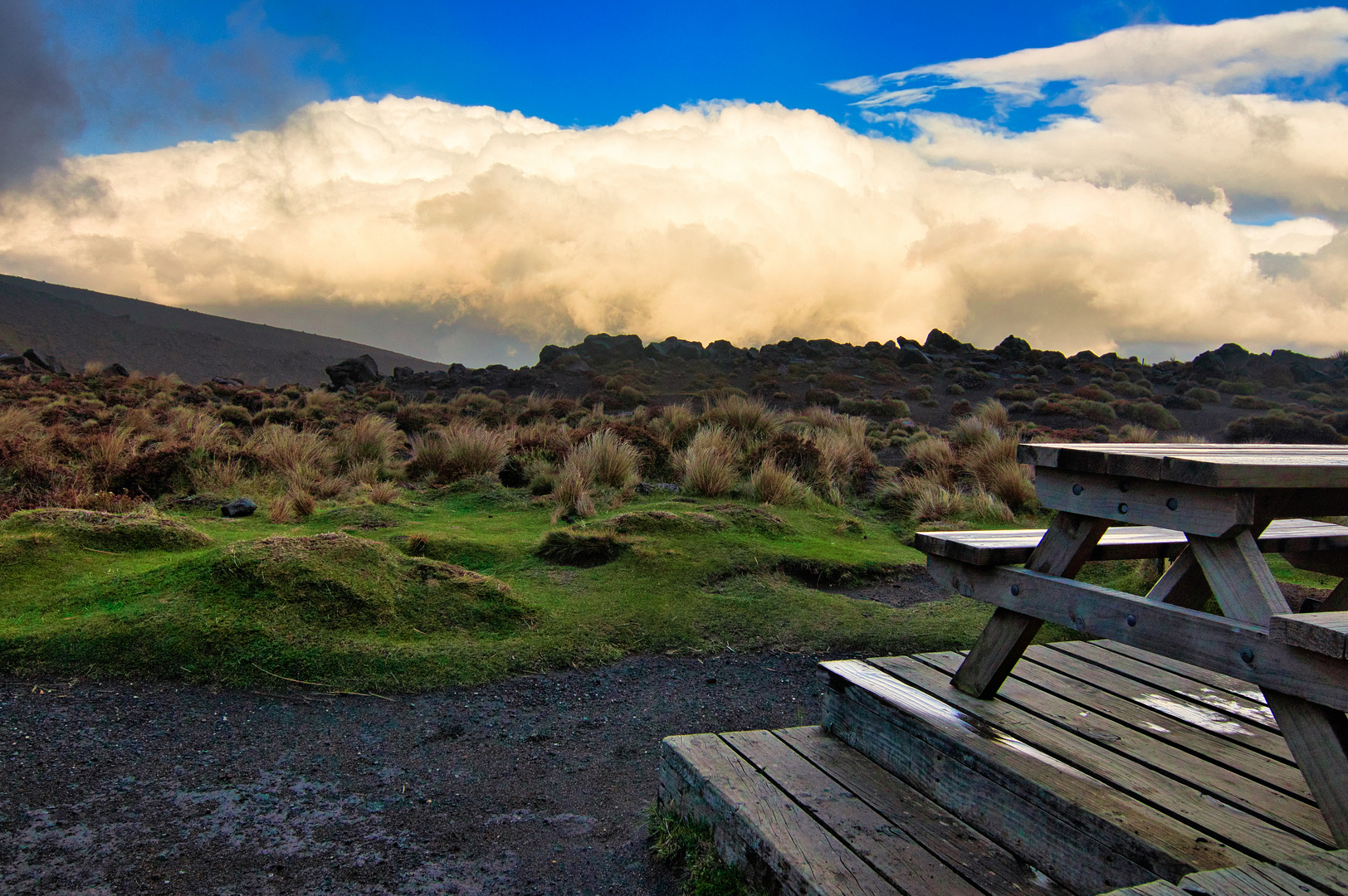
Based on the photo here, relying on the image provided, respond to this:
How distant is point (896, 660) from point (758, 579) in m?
3.15

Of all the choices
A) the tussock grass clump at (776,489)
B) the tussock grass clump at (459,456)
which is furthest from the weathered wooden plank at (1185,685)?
the tussock grass clump at (459,456)

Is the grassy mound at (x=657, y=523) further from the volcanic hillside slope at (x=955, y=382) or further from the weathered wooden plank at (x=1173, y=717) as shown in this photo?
the volcanic hillside slope at (x=955, y=382)

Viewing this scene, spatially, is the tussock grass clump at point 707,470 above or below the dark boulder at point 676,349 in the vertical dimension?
below

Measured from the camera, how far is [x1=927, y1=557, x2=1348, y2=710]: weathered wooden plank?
2.03 m

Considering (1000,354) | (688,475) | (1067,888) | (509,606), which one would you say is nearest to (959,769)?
(1067,888)

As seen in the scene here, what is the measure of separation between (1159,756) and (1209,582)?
0.59 m

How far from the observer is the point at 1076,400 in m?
28.5

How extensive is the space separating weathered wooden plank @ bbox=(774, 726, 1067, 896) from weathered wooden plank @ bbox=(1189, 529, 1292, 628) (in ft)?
2.96

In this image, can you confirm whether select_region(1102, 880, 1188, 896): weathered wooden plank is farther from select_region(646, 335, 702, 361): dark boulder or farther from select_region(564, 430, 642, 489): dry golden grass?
select_region(646, 335, 702, 361): dark boulder

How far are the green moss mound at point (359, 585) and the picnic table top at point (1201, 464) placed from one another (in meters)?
3.73

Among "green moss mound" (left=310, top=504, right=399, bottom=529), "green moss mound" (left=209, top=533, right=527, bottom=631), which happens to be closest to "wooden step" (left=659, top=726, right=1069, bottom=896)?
"green moss mound" (left=209, top=533, right=527, bottom=631)

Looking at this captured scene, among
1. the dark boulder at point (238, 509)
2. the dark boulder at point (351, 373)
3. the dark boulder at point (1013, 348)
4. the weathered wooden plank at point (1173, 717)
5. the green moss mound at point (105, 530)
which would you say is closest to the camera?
the weathered wooden plank at point (1173, 717)

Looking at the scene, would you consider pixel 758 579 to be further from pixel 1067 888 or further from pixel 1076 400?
pixel 1076 400

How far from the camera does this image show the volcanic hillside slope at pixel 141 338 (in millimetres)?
68000
